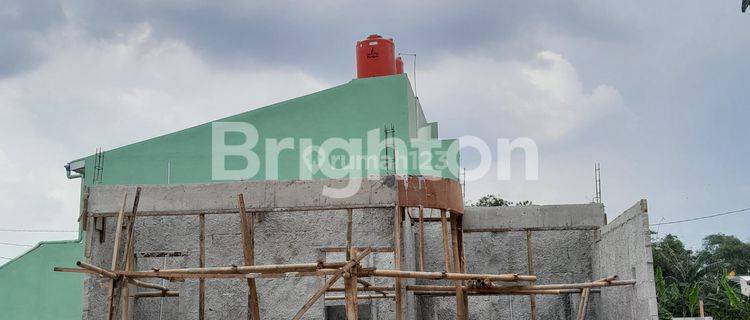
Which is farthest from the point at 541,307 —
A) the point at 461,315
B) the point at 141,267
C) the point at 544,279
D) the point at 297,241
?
the point at 141,267

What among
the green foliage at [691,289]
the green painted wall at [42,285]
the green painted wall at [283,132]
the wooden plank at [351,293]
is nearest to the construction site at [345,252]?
the wooden plank at [351,293]

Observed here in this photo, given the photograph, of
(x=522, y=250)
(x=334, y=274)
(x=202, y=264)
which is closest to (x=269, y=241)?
(x=202, y=264)

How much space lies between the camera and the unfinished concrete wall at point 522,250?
556 inches

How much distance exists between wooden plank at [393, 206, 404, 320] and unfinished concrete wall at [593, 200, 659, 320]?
3123 mm

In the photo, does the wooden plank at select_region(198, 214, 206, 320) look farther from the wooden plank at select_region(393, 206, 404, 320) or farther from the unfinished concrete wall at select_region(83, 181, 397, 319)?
the wooden plank at select_region(393, 206, 404, 320)

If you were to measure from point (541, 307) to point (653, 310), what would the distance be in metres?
4.38

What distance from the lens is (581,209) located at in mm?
14266

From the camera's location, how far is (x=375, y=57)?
22422mm

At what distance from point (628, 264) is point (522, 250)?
335 centimetres

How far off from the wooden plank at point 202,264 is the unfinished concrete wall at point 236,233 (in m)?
0.05

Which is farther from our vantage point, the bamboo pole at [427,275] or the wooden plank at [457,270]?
the wooden plank at [457,270]

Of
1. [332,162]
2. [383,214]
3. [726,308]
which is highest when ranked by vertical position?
[332,162]

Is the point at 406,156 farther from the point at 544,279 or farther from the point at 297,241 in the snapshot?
the point at 297,241

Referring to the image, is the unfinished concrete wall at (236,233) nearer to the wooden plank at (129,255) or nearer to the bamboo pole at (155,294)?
the wooden plank at (129,255)
